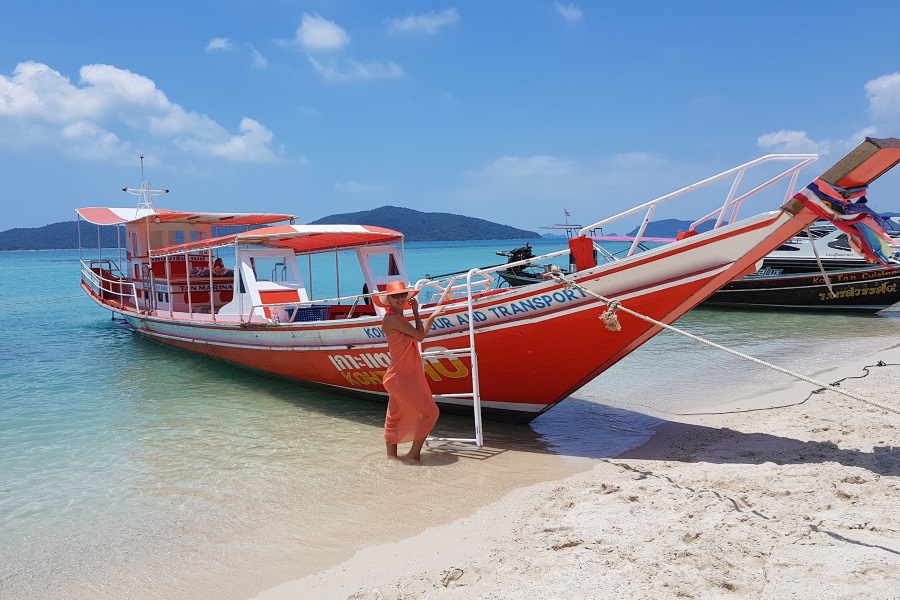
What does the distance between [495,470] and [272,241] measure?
234 inches

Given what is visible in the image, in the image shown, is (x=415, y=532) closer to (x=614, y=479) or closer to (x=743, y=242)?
(x=614, y=479)

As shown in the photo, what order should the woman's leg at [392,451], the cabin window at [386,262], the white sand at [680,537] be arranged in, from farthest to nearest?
the cabin window at [386,262] → the woman's leg at [392,451] → the white sand at [680,537]

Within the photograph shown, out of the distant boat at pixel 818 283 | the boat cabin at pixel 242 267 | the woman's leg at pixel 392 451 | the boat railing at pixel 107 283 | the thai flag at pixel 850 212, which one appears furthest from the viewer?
the distant boat at pixel 818 283

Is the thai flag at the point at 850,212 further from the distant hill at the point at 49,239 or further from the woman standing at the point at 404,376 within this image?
the distant hill at the point at 49,239

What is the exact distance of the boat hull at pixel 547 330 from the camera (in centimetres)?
605

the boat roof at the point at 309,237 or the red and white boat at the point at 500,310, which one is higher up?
the boat roof at the point at 309,237

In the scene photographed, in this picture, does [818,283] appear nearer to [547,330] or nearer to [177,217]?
[547,330]

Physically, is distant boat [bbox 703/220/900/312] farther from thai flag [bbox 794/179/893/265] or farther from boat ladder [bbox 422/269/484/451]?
boat ladder [bbox 422/269/484/451]

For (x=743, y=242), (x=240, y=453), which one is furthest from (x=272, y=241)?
(x=743, y=242)

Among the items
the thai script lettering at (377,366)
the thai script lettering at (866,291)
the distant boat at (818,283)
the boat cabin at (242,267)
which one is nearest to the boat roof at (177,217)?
the boat cabin at (242,267)

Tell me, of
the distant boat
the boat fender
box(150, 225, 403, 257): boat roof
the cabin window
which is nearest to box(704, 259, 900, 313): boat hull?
the distant boat

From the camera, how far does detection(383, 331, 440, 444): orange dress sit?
20.7 ft

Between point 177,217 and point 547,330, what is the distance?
11126 millimetres

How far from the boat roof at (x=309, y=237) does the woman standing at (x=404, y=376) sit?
348 centimetres
